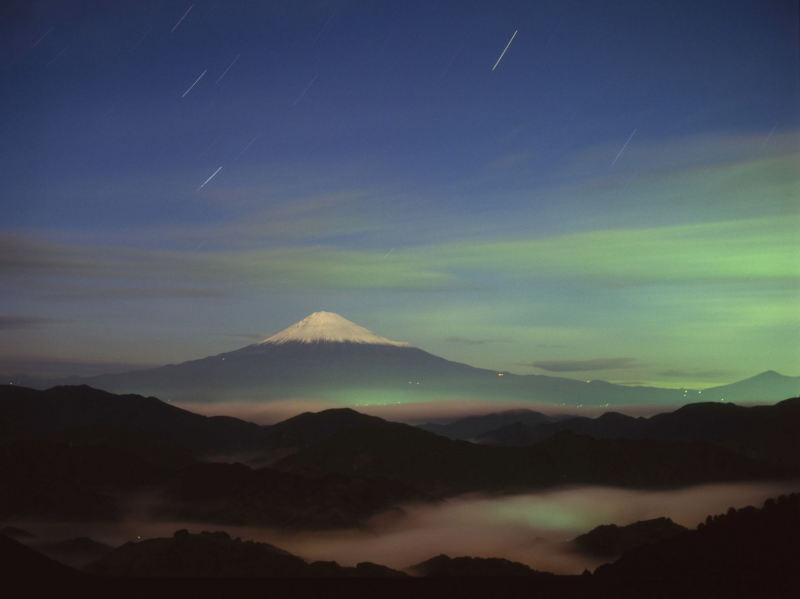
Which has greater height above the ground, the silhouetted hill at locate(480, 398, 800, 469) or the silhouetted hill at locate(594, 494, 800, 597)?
the silhouetted hill at locate(480, 398, 800, 469)

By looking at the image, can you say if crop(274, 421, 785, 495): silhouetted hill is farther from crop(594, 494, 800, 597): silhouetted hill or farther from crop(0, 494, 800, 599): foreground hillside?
crop(0, 494, 800, 599): foreground hillside

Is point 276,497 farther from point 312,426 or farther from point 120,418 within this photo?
point 120,418

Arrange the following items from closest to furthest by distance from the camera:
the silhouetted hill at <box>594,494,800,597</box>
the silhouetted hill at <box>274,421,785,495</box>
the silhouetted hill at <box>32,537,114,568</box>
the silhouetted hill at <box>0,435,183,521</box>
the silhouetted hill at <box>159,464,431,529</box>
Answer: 1. the silhouetted hill at <box>594,494,800,597</box>
2. the silhouetted hill at <box>32,537,114,568</box>
3. the silhouetted hill at <box>0,435,183,521</box>
4. the silhouetted hill at <box>159,464,431,529</box>
5. the silhouetted hill at <box>274,421,785,495</box>

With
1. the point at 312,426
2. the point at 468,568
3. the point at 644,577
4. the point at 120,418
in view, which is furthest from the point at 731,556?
the point at 120,418

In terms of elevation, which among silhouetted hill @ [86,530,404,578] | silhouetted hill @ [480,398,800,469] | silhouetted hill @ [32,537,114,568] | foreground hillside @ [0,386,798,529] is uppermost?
silhouetted hill @ [480,398,800,469]

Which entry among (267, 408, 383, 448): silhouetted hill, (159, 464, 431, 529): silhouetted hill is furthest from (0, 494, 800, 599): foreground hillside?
(267, 408, 383, 448): silhouetted hill

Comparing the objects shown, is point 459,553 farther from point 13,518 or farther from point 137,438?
point 137,438

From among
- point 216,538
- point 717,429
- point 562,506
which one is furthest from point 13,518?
point 717,429

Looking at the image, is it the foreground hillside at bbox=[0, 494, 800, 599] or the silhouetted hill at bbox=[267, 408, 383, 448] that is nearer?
the foreground hillside at bbox=[0, 494, 800, 599]
